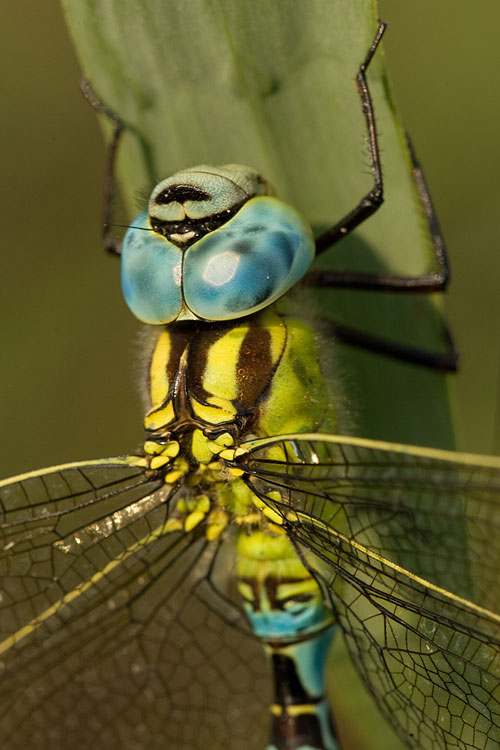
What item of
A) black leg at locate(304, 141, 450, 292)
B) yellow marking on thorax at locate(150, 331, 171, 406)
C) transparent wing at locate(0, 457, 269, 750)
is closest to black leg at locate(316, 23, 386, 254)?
black leg at locate(304, 141, 450, 292)

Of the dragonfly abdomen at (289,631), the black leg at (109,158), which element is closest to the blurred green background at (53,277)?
the black leg at (109,158)

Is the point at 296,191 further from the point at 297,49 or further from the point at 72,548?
the point at 72,548

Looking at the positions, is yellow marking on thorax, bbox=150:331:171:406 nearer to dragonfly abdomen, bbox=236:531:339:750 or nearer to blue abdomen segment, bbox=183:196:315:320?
blue abdomen segment, bbox=183:196:315:320

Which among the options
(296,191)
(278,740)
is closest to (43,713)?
(278,740)

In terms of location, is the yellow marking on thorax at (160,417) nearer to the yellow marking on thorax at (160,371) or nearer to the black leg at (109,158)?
the yellow marking on thorax at (160,371)

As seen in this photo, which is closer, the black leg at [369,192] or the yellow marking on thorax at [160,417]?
the black leg at [369,192]
